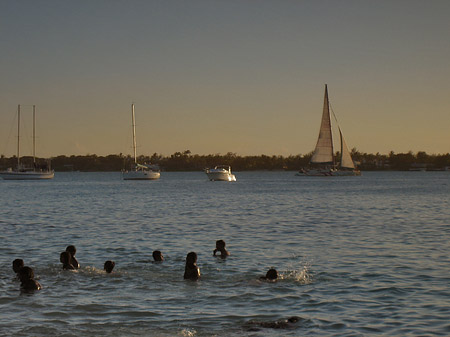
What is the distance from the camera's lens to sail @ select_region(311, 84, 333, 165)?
6393 inches

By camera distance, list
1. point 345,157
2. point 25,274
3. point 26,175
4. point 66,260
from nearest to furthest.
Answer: point 25,274 < point 66,260 < point 26,175 < point 345,157

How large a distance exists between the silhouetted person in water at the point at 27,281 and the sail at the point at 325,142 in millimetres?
148252

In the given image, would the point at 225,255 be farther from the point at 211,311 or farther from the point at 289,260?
the point at 211,311

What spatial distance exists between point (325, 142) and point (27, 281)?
152 m

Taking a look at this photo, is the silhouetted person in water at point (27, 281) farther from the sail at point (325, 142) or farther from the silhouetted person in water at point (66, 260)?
the sail at point (325, 142)

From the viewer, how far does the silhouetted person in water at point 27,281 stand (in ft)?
59.4

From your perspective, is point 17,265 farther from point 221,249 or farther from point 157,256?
point 221,249

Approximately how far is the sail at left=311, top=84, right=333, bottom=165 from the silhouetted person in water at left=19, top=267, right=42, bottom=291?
486 ft

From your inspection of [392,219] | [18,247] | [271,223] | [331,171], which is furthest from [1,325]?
[331,171]

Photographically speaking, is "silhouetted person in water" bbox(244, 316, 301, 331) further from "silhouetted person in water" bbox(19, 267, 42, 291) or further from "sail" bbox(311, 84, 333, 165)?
"sail" bbox(311, 84, 333, 165)

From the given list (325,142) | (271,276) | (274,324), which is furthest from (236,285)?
(325,142)

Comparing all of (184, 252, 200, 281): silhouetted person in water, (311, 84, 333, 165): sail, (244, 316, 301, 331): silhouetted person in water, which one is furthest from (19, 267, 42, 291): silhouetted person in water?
(311, 84, 333, 165): sail

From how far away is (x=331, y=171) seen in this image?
7677 inches

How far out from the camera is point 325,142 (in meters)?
166
